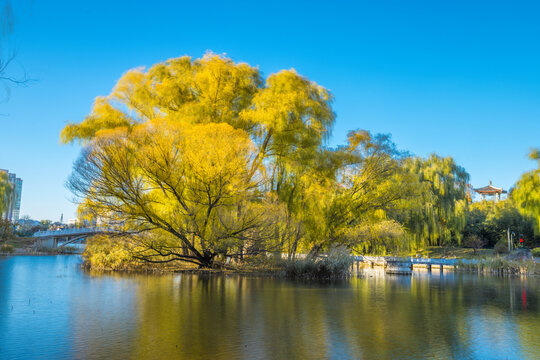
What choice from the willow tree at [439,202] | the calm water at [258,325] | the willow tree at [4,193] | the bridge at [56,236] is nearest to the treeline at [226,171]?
the calm water at [258,325]

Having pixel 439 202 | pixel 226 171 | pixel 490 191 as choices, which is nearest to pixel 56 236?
pixel 226 171

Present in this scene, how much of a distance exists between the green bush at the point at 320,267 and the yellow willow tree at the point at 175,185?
230cm

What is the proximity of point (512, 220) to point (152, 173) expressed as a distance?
156 feet

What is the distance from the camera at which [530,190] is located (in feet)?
110

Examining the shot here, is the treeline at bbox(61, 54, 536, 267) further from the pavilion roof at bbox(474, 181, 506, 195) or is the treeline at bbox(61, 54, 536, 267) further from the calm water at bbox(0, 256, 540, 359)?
the pavilion roof at bbox(474, 181, 506, 195)

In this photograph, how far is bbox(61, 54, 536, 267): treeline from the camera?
70.5 feet

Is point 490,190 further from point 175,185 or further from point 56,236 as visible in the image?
point 175,185

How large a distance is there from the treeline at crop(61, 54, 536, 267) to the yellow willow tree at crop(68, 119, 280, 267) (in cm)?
6

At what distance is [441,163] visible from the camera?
4803cm

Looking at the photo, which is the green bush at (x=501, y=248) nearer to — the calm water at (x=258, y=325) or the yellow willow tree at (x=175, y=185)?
the yellow willow tree at (x=175, y=185)

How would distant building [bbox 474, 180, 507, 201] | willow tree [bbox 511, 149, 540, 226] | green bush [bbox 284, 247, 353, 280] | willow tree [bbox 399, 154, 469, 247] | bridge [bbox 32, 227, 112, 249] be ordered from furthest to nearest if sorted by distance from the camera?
distant building [bbox 474, 180, 507, 201] → bridge [bbox 32, 227, 112, 249] → willow tree [bbox 399, 154, 469, 247] → willow tree [bbox 511, 149, 540, 226] → green bush [bbox 284, 247, 353, 280]

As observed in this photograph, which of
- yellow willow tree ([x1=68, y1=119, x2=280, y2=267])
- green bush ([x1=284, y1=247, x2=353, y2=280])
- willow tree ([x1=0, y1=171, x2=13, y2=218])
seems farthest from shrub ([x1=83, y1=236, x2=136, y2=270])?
willow tree ([x1=0, y1=171, x2=13, y2=218])

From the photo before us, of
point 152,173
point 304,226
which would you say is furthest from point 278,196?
point 152,173

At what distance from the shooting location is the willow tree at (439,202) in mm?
42625
